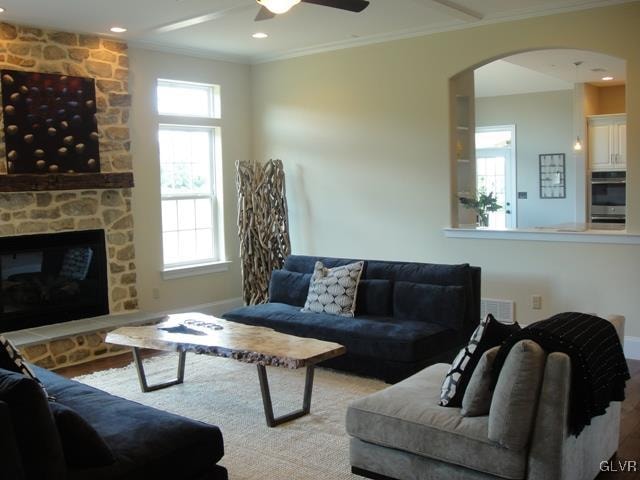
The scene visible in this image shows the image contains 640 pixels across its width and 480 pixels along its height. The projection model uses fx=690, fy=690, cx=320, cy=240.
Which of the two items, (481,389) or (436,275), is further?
(436,275)

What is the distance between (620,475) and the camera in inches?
134

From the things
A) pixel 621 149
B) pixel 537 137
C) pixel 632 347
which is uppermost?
pixel 537 137

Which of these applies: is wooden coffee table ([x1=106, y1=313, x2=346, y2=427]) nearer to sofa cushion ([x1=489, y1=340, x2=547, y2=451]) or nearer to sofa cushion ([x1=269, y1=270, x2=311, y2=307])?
sofa cushion ([x1=269, y1=270, x2=311, y2=307])

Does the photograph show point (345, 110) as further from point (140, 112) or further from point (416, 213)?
point (140, 112)

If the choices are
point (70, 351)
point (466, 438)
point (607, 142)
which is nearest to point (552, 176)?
point (607, 142)

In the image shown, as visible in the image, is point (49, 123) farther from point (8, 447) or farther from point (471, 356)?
point (471, 356)

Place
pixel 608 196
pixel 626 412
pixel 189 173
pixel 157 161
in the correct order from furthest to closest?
1. pixel 608 196
2. pixel 189 173
3. pixel 157 161
4. pixel 626 412

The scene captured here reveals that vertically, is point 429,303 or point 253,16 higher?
point 253,16

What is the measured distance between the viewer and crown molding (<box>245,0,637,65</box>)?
5.50 m

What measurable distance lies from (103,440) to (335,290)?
305 centimetres

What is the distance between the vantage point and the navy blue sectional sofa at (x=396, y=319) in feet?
16.1

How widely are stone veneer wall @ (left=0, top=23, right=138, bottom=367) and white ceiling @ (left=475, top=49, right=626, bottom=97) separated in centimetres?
413

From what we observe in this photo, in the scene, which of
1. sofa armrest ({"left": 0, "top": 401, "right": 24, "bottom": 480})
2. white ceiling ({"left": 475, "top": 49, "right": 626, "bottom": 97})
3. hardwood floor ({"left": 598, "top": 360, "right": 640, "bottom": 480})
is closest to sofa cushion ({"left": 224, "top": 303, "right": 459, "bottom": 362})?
hardwood floor ({"left": 598, "top": 360, "right": 640, "bottom": 480})

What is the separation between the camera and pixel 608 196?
988 cm
